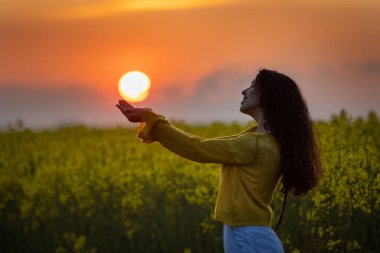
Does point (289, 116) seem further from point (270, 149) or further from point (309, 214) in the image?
point (309, 214)

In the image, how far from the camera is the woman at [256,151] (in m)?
4.02

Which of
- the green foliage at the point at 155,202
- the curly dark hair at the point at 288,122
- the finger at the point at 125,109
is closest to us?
the finger at the point at 125,109

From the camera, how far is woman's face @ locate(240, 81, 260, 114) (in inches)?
167

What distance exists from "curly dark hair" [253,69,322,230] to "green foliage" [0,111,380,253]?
1915 mm

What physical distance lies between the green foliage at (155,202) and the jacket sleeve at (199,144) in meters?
2.25

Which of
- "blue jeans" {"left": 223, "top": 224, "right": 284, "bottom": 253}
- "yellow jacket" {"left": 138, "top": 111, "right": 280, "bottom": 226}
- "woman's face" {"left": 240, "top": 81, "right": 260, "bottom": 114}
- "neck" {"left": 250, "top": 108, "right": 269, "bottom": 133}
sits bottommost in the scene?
"blue jeans" {"left": 223, "top": 224, "right": 284, "bottom": 253}

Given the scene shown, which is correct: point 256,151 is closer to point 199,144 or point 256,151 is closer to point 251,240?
point 199,144

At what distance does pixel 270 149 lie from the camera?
412 centimetres

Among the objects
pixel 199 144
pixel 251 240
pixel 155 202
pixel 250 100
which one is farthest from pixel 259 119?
pixel 155 202

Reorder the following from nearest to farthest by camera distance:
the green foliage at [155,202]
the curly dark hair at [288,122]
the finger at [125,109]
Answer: the finger at [125,109] < the curly dark hair at [288,122] < the green foliage at [155,202]

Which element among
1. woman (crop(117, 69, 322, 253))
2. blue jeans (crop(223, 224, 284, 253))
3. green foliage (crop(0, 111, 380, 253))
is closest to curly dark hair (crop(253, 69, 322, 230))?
woman (crop(117, 69, 322, 253))

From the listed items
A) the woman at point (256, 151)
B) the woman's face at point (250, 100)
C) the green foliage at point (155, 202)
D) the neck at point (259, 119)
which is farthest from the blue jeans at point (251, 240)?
the green foliage at point (155, 202)

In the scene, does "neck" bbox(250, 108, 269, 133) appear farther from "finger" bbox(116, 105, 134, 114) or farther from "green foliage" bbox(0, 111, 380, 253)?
"green foliage" bbox(0, 111, 380, 253)

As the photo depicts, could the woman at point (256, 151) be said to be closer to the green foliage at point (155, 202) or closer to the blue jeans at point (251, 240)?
the blue jeans at point (251, 240)
